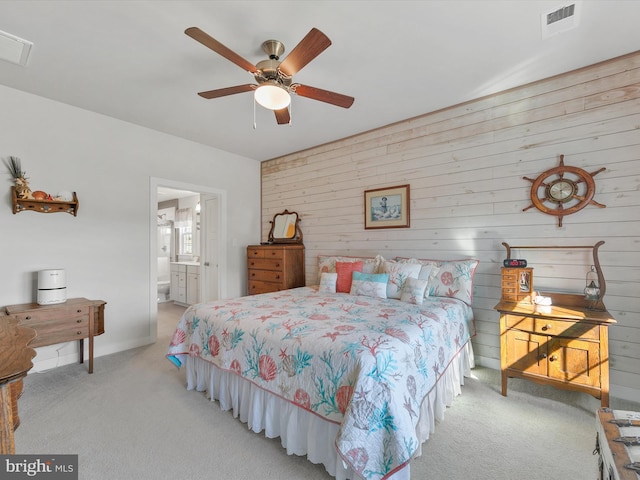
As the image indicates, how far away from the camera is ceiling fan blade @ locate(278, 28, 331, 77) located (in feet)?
5.24

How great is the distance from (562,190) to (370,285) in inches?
73.8

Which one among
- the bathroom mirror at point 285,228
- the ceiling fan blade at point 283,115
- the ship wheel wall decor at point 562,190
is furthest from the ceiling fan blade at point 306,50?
the bathroom mirror at point 285,228

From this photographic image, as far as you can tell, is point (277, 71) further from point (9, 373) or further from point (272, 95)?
point (9, 373)

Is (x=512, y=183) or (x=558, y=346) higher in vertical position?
(x=512, y=183)

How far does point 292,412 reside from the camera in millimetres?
1678

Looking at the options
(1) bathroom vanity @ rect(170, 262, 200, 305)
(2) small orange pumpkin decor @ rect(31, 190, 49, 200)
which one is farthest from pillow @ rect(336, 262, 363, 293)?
(1) bathroom vanity @ rect(170, 262, 200, 305)

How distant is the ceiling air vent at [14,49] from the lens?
2051 millimetres

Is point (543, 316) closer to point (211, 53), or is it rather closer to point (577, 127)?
point (577, 127)

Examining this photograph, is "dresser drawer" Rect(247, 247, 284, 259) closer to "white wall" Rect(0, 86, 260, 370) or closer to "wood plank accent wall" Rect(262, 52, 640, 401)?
"wood plank accent wall" Rect(262, 52, 640, 401)

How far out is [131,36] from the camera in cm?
204

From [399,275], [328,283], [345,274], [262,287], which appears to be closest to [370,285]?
[399,275]

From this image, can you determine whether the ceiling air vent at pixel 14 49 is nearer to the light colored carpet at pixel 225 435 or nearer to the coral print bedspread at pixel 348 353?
the coral print bedspread at pixel 348 353

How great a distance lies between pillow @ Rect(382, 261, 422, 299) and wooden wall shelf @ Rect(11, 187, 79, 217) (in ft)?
11.1

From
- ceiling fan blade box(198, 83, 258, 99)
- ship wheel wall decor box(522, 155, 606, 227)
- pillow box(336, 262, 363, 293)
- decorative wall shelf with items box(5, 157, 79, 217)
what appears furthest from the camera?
pillow box(336, 262, 363, 293)
